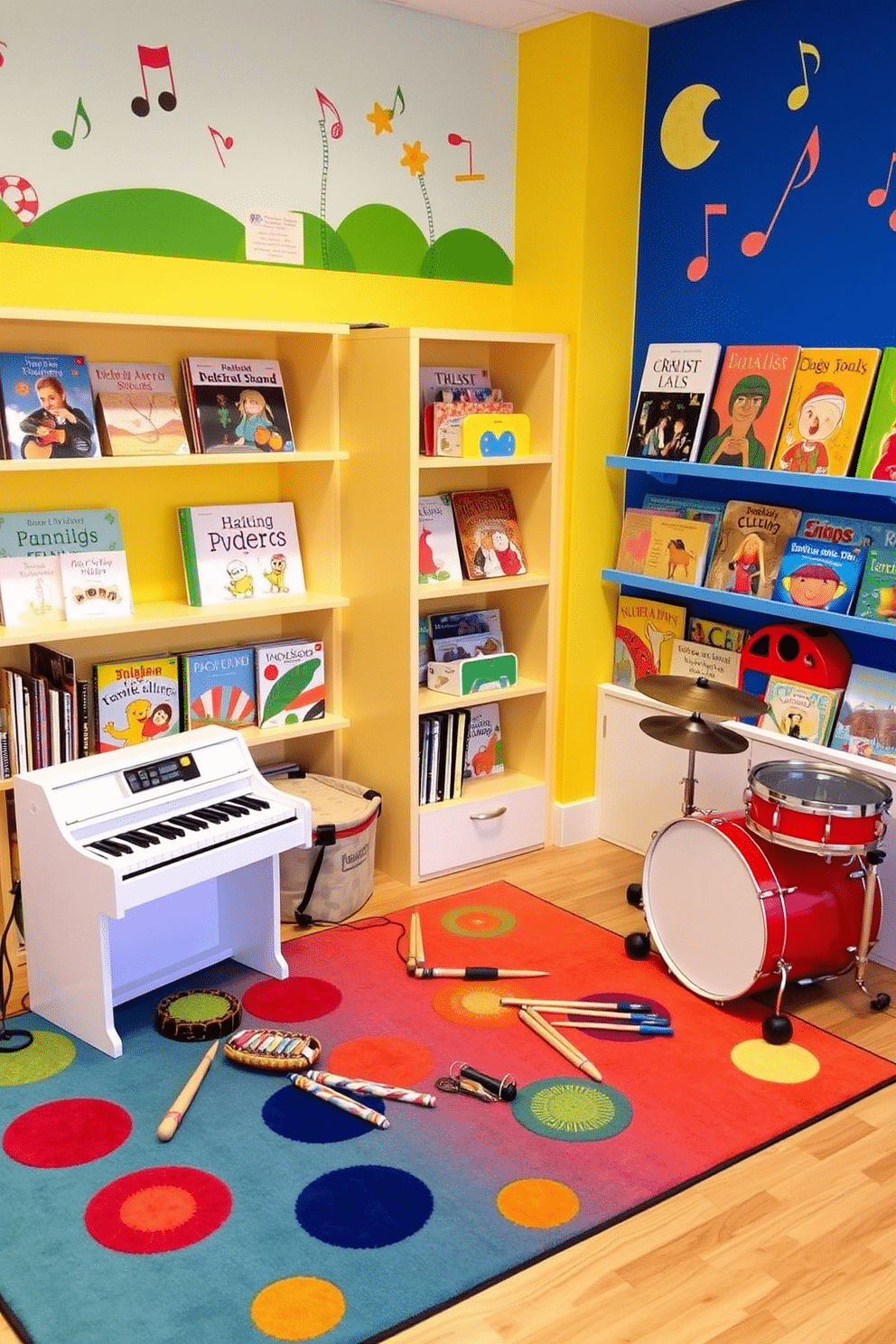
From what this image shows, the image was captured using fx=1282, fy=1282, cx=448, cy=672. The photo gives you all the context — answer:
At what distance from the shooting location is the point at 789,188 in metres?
3.62

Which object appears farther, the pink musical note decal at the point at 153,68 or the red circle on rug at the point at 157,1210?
the pink musical note decal at the point at 153,68

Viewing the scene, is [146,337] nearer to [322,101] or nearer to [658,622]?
[322,101]

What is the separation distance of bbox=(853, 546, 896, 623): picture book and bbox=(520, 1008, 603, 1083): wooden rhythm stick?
1.36m

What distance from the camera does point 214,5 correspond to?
340 cm

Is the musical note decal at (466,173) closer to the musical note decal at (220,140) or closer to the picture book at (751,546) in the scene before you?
the musical note decal at (220,140)

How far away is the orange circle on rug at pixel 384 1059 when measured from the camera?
2.89 meters

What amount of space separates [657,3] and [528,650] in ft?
6.43

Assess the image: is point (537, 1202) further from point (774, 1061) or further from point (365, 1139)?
point (774, 1061)

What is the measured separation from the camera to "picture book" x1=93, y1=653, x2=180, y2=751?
3492 mm

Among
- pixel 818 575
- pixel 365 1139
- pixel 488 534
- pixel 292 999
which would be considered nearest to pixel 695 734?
pixel 818 575

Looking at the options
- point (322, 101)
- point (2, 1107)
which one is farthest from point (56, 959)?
point (322, 101)

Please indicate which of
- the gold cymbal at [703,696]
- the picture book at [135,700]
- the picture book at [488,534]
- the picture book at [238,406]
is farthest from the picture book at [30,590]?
the gold cymbal at [703,696]

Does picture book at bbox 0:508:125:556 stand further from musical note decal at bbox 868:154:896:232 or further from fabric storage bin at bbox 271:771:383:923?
musical note decal at bbox 868:154:896:232

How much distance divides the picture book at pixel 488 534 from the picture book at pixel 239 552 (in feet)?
1.74
